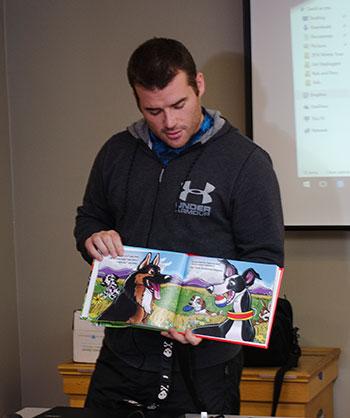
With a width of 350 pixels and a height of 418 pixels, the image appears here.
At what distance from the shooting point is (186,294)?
6.24ft

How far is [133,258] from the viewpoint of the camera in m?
1.95

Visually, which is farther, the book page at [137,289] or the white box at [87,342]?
the white box at [87,342]

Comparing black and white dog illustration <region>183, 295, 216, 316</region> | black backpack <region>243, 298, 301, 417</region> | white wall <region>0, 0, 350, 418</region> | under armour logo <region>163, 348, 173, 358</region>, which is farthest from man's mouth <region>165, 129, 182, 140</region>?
white wall <region>0, 0, 350, 418</region>

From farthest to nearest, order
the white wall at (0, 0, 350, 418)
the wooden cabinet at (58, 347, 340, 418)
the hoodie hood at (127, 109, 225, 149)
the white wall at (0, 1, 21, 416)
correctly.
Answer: the white wall at (0, 1, 21, 416)
the white wall at (0, 0, 350, 418)
the wooden cabinet at (58, 347, 340, 418)
the hoodie hood at (127, 109, 225, 149)

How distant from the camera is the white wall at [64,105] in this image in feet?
11.3

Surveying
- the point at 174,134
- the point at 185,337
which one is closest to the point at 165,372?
the point at 185,337

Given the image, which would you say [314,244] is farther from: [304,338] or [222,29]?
[222,29]

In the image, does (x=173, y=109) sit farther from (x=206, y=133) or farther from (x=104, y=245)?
(x=104, y=245)

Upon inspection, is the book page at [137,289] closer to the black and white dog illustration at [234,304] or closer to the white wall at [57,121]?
the black and white dog illustration at [234,304]

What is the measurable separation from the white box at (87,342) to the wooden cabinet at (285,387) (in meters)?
0.04

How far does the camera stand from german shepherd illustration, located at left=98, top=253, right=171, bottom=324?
1.92 meters

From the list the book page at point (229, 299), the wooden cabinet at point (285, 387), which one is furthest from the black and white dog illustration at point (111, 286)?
the wooden cabinet at point (285, 387)

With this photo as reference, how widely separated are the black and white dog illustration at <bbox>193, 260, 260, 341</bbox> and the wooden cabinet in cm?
115

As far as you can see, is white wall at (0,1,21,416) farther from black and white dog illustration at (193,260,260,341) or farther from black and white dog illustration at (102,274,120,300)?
black and white dog illustration at (193,260,260,341)
